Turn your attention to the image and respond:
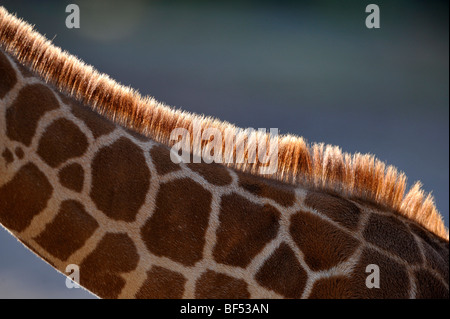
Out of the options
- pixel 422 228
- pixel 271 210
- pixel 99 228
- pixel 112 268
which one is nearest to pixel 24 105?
pixel 99 228

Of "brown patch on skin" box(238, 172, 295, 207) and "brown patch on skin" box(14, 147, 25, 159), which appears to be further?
"brown patch on skin" box(238, 172, 295, 207)

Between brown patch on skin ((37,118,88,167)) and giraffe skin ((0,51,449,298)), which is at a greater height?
brown patch on skin ((37,118,88,167))

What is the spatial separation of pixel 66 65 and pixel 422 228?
1219 mm

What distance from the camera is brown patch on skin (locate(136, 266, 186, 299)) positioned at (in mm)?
1125

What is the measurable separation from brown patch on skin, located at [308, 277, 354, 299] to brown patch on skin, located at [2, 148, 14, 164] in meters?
0.85

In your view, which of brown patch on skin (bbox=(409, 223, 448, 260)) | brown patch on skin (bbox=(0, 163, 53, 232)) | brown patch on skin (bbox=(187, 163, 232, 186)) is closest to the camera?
brown patch on skin (bbox=(0, 163, 53, 232))

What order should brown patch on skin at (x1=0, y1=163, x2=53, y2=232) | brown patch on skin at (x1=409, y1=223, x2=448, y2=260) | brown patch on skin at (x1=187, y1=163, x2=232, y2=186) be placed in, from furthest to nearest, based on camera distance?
brown patch on skin at (x1=409, y1=223, x2=448, y2=260) < brown patch on skin at (x1=187, y1=163, x2=232, y2=186) < brown patch on skin at (x1=0, y1=163, x2=53, y2=232)

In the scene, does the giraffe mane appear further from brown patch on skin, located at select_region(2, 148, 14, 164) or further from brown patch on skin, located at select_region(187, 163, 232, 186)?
brown patch on skin, located at select_region(2, 148, 14, 164)

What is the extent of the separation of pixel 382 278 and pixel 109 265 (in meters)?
0.73

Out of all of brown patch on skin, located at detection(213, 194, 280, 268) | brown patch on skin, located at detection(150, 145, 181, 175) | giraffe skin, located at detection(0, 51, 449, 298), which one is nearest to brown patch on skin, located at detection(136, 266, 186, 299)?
giraffe skin, located at detection(0, 51, 449, 298)

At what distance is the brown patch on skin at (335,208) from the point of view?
48.8 inches

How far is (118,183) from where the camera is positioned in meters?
1.13

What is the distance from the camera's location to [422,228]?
1.40 meters

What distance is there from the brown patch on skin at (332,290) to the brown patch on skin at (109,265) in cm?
48
